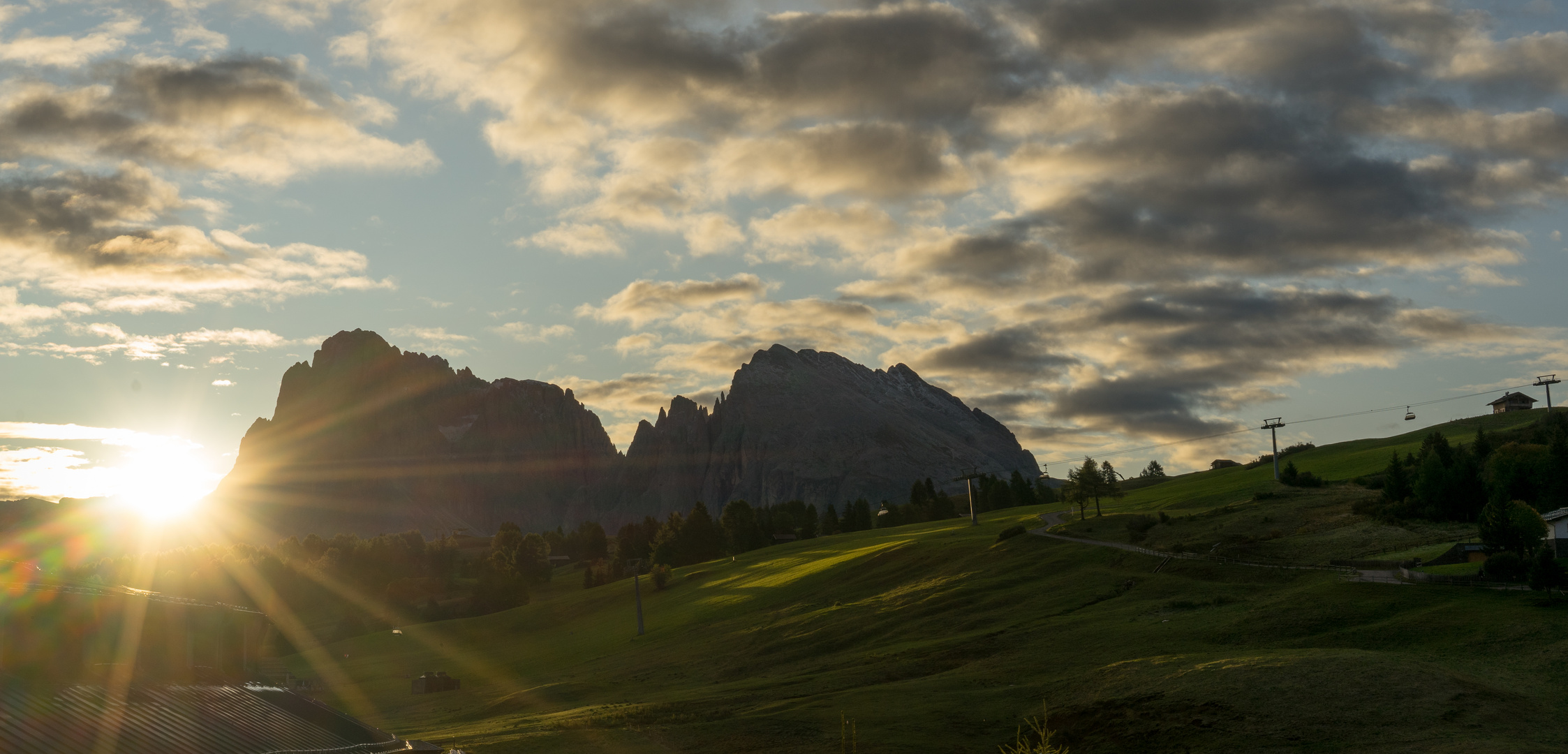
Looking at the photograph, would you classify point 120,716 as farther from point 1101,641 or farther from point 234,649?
point 1101,641

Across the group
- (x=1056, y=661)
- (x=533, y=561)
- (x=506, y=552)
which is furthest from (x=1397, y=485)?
(x=506, y=552)

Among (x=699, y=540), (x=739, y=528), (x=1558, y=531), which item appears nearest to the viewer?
(x=1558, y=531)

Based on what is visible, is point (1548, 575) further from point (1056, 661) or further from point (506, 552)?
point (506, 552)

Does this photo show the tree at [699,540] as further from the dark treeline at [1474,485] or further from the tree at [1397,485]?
the dark treeline at [1474,485]

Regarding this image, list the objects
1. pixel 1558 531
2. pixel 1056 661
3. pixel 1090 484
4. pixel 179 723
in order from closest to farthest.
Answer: pixel 179 723, pixel 1056 661, pixel 1558 531, pixel 1090 484

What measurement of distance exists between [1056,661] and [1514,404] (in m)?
187

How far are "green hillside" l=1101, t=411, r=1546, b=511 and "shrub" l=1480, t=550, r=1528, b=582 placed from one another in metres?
66.4

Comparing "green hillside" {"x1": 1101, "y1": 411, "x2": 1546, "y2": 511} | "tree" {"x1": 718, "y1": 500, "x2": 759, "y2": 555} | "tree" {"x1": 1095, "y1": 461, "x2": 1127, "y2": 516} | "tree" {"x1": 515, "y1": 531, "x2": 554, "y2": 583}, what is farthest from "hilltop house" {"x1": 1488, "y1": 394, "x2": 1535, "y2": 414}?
"tree" {"x1": 515, "y1": 531, "x2": 554, "y2": 583}

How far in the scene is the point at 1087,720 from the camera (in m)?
43.8

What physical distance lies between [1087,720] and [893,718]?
8728 mm

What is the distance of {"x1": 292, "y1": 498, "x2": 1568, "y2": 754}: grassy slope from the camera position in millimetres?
40062

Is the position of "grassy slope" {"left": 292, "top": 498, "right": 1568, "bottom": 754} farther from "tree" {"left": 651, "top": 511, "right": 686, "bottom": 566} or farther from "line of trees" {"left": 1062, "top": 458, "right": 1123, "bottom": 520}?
"tree" {"left": 651, "top": 511, "right": 686, "bottom": 566}

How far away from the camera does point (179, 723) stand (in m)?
31.1

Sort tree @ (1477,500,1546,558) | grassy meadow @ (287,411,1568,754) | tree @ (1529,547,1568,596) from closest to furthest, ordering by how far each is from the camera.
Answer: grassy meadow @ (287,411,1568,754)
tree @ (1529,547,1568,596)
tree @ (1477,500,1546,558)
